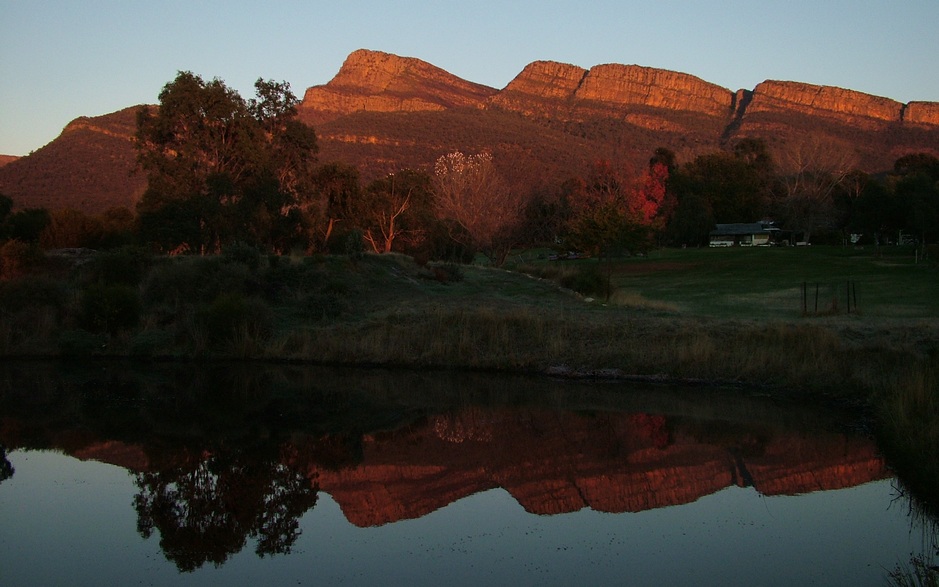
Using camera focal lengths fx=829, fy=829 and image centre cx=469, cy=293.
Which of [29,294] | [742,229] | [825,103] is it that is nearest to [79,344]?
[29,294]

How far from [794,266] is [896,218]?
19.6 m

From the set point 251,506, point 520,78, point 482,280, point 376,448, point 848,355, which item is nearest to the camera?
point 251,506

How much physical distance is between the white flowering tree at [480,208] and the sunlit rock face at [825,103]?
113160 mm

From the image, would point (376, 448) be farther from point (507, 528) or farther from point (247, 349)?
point (247, 349)

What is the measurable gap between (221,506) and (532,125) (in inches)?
4407

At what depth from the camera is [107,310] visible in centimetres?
2612

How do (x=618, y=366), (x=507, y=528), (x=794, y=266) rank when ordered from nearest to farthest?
(x=507, y=528)
(x=618, y=366)
(x=794, y=266)

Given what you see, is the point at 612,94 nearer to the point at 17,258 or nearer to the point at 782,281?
the point at 782,281

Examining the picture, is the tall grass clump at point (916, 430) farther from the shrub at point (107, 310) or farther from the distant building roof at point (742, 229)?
the distant building roof at point (742, 229)

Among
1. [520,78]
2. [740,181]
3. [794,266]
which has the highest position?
[520,78]

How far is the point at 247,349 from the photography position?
24672 mm

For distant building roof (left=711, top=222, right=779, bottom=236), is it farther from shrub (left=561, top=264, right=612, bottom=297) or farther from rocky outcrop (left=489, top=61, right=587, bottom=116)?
shrub (left=561, top=264, right=612, bottom=297)

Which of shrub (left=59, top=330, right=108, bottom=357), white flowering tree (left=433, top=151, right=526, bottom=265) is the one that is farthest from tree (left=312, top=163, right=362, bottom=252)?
shrub (left=59, top=330, right=108, bottom=357)

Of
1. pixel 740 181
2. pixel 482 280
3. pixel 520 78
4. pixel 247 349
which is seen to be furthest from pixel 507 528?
pixel 520 78
